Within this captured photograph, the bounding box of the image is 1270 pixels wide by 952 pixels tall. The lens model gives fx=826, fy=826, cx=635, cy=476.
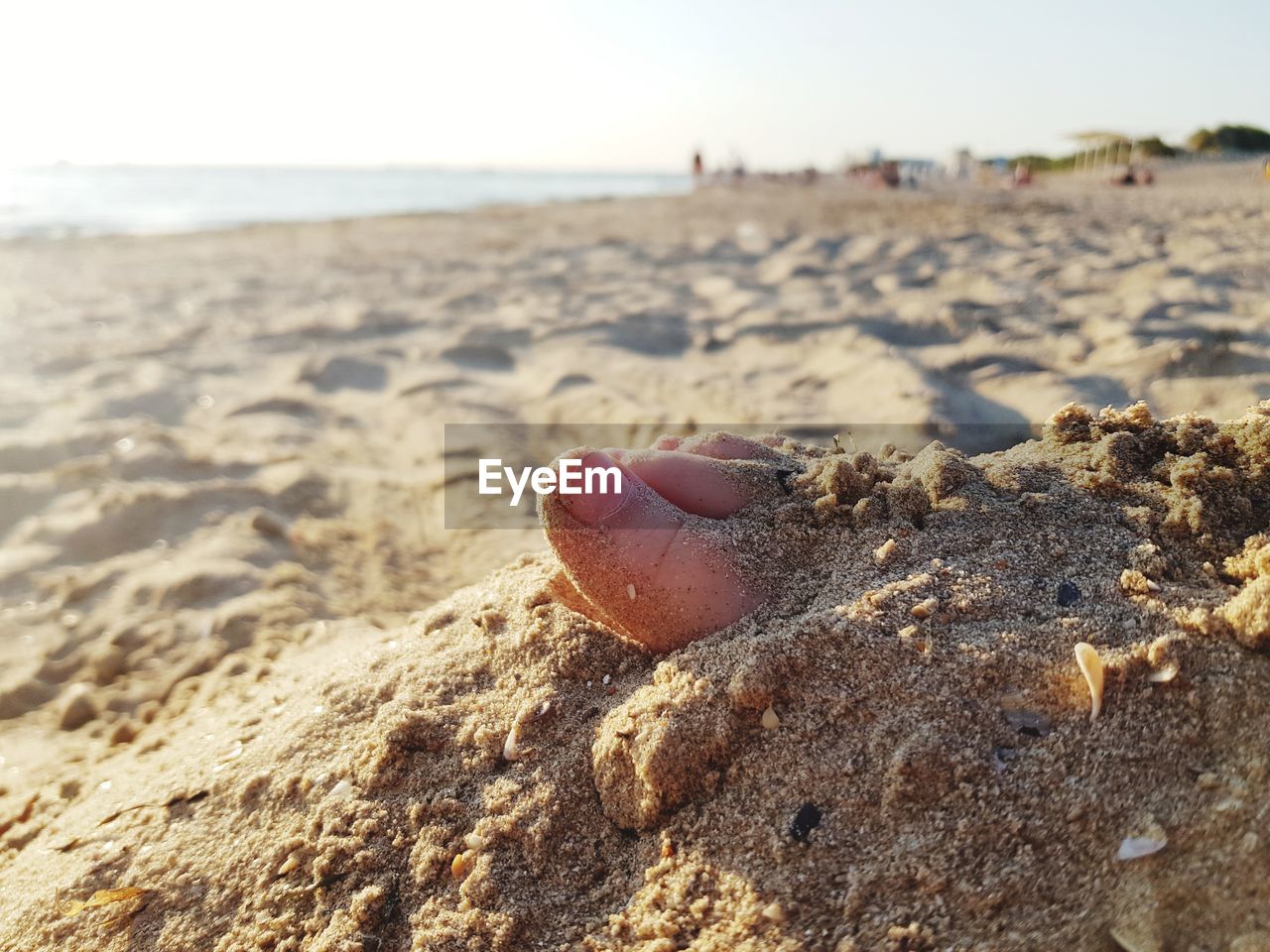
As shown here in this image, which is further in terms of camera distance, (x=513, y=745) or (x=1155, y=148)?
(x=1155, y=148)

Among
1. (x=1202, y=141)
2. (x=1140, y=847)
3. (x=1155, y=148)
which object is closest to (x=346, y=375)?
(x=1140, y=847)

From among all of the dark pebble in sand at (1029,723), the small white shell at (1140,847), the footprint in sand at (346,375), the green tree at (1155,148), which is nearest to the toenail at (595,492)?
the dark pebble in sand at (1029,723)

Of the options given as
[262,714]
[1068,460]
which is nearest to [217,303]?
[262,714]

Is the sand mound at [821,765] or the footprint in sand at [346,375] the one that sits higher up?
the footprint in sand at [346,375]

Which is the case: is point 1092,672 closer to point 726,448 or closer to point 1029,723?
point 1029,723

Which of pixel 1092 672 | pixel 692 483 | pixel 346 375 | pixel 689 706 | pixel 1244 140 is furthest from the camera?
pixel 1244 140

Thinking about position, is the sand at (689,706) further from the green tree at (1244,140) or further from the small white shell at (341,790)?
the green tree at (1244,140)

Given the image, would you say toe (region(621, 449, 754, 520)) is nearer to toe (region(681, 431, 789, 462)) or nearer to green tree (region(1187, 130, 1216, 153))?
toe (region(681, 431, 789, 462))
